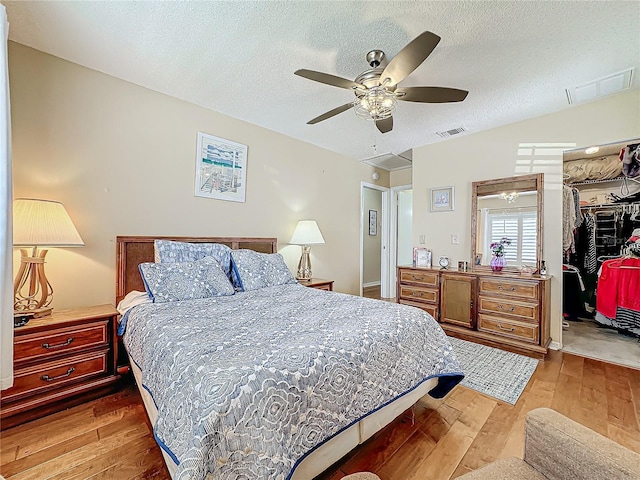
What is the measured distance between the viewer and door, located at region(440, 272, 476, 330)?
333cm

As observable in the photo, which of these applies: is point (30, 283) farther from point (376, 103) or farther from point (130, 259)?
point (376, 103)

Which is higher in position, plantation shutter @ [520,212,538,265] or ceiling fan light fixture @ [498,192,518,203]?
ceiling fan light fixture @ [498,192,518,203]

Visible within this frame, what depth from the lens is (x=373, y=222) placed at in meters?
6.68

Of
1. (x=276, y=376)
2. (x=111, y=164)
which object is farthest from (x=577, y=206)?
(x=111, y=164)

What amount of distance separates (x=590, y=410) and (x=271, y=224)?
3389 mm

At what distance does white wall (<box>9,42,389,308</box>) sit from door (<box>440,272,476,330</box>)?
7.39 feet

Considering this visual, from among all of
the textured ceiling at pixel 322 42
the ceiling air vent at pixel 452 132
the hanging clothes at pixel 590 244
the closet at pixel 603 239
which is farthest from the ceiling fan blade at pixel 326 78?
the hanging clothes at pixel 590 244

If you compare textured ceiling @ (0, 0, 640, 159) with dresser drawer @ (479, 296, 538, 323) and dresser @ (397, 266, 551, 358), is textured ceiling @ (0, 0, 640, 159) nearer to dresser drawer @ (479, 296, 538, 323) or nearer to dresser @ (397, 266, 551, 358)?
dresser @ (397, 266, 551, 358)

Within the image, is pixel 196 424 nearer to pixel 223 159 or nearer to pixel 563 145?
pixel 223 159

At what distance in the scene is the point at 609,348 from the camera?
3.01m

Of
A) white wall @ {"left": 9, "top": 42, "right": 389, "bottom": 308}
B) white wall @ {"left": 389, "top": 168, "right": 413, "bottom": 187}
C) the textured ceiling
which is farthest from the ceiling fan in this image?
white wall @ {"left": 389, "top": 168, "right": 413, "bottom": 187}

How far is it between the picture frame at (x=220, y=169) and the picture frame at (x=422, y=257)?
257cm

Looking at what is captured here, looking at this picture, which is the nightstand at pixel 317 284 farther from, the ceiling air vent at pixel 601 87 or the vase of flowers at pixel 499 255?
the ceiling air vent at pixel 601 87

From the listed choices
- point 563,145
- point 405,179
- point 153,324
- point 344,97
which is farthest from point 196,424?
point 405,179
